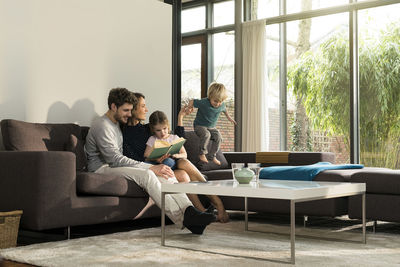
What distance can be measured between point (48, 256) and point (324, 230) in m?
2.05

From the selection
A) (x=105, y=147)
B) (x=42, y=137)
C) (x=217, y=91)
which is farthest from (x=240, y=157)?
(x=42, y=137)

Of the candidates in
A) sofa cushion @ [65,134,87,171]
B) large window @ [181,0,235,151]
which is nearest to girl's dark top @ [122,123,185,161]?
sofa cushion @ [65,134,87,171]

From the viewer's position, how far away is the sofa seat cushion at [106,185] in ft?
11.5

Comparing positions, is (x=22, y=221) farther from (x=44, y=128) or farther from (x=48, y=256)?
(x=44, y=128)

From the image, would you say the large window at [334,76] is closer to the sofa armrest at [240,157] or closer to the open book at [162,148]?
the sofa armrest at [240,157]

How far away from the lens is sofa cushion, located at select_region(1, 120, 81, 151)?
12.4 ft

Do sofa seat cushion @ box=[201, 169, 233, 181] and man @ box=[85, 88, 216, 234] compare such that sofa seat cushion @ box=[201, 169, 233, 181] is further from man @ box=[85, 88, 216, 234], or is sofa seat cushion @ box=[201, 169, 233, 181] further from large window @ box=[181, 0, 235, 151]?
large window @ box=[181, 0, 235, 151]

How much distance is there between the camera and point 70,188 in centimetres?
341

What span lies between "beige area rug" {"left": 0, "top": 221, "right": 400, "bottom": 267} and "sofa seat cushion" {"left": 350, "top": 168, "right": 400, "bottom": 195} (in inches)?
11.9

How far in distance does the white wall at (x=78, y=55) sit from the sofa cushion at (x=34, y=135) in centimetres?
43

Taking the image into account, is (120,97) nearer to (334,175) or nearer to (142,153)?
(142,153)

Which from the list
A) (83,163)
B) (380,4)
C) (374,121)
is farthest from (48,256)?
(380,4)

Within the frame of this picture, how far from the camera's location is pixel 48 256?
2.84 metres

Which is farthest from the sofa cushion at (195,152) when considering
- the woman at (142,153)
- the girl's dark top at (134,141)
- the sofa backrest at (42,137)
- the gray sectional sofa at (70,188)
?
the sofa backrest at (42,137)
